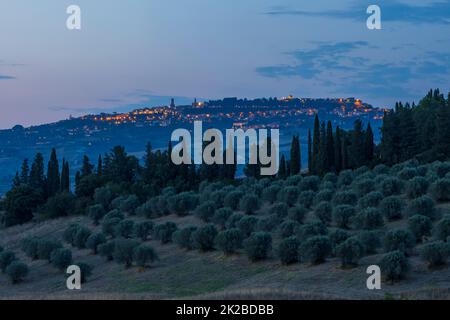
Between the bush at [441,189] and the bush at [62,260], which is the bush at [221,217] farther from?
the bush at [441,189]

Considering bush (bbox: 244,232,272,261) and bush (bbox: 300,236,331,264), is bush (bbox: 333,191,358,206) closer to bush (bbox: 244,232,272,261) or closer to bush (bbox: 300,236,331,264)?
bush (bbox: 244,232,272,261)

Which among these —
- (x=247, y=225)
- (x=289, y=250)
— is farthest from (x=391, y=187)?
(x=289, y=250)

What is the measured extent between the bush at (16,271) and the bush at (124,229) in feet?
35.8

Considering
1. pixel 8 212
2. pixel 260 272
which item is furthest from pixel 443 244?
pixel 8 212

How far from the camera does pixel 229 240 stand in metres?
45.1

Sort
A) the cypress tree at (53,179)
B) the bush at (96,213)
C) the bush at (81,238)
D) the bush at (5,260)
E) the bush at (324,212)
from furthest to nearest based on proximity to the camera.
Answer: the cypress tree at (53,179) < the bush at (96,213) < the bush at (81,238) < the bush at (5,260) < the bush at (324,212)

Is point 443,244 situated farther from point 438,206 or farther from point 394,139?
point 394,139

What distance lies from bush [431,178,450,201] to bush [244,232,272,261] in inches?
557

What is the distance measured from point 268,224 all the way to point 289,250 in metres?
9.01

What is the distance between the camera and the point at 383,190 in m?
54.2

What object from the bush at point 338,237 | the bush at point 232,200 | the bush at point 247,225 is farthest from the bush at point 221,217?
the bush at point 338,237

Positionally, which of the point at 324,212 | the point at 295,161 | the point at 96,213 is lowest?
the point at 96,213

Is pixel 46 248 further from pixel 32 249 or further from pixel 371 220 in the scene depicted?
pixel 371 220

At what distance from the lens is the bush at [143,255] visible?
1800 inches
